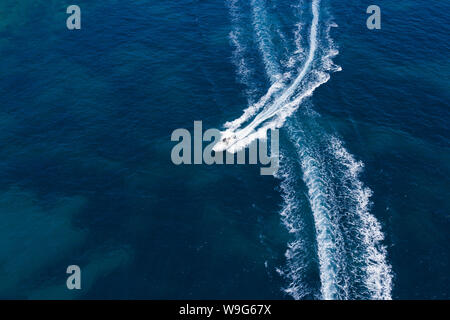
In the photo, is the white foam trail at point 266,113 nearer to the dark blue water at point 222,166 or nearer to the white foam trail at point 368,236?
the dark blue water at point 222,166

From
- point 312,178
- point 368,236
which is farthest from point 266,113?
point 368,236

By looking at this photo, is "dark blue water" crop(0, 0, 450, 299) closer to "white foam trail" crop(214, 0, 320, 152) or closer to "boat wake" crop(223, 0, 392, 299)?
"boat wake" crop(223, 0, 392, 299)

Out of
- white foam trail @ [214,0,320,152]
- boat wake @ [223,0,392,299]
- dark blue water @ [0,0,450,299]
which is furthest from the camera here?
white foam trail @ [214,0,320,152]

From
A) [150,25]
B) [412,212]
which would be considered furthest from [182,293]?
[150,25]

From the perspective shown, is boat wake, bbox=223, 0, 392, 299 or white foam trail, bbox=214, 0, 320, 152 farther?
white foam trail, bbox=214, 0, 320, 152

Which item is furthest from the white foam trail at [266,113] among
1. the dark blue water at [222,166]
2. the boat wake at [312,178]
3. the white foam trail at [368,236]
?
the white foam trail at [368,236]

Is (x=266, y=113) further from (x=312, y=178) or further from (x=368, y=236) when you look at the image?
(x=368, y=236)

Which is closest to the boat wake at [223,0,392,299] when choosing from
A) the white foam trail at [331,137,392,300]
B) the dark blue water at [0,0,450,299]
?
the white foam trail at [331,137,392,300]

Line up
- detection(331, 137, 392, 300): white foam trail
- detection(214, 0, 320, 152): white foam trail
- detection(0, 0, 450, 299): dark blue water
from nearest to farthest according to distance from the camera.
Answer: detection(331, 137, 392, 300): white foam trail
detection(0, 0, 450, 299): dark blue water
detection(214, 0, 320, 152): white foam trail

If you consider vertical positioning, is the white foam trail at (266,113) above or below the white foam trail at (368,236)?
above
